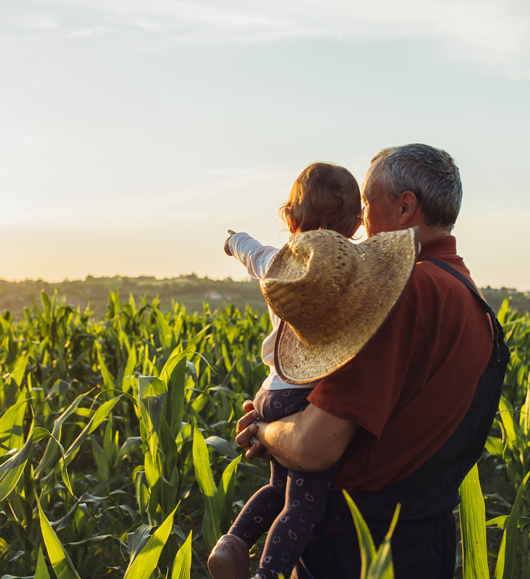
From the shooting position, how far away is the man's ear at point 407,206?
4.71ft

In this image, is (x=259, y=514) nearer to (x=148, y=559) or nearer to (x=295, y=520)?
(x=295, y=520)

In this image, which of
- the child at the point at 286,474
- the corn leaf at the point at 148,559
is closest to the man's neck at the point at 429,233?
the child at the point at 286,474

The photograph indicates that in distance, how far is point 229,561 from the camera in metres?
1.58

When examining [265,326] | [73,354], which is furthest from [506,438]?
[73,354]

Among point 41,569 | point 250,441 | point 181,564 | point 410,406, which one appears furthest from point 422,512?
point 41,569

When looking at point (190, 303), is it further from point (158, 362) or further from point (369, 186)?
point (369, 186)

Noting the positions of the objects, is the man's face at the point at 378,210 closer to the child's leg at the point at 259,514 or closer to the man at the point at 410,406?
A: the man at the point at 410,406

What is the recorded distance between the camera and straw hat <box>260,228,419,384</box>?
46.5 inches

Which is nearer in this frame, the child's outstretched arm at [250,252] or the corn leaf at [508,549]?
the corn leaf at [508,549]

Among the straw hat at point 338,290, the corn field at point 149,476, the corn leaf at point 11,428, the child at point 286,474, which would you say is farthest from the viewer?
the corn leaf at point 11,428

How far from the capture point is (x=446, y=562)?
1.50 m

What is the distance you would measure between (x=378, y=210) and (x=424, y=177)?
0.14 metres

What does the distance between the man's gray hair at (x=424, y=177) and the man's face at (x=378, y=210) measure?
0.02 meters

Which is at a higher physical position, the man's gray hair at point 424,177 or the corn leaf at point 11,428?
the man's gray hair at point 424,177
